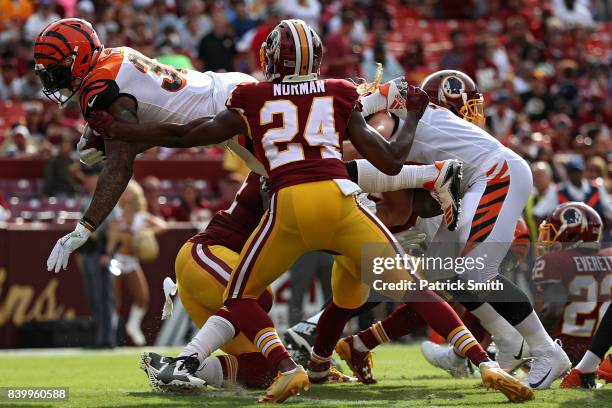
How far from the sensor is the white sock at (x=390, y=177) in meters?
6.82

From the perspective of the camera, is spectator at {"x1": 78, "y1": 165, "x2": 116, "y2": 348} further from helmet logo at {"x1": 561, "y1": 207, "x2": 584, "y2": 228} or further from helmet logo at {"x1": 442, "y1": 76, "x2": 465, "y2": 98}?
helmet logo at {"x1": 561, "y1": 207, "x2": 584, "y2": 228}

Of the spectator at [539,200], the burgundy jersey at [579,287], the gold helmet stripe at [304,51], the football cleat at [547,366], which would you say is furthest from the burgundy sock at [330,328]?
the spectator at [539,200]

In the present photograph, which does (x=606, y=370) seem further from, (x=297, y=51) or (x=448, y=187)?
(x=297, y=51)

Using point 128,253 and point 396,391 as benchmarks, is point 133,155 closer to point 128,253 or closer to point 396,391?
point 396,391

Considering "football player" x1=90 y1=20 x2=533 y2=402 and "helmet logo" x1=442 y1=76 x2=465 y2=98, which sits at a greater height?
"helmet logo" x1=442 y1=76 x2=465 y2=98

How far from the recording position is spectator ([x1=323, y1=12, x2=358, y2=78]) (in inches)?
621

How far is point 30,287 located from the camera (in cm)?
1179

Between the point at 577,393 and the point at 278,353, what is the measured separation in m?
1.69

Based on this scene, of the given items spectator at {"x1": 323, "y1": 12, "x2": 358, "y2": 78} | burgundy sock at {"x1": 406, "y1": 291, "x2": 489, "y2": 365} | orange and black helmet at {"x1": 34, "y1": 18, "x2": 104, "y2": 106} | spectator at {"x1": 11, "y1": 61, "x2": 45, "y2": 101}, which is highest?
spectator at {"x1": 323, "y1": 12, "x2": 358, "y2": 78}

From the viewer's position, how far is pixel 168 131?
6395 mm

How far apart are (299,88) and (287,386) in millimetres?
1502

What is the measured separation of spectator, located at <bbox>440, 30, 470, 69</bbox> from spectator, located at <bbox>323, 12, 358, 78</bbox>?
69.9 inches

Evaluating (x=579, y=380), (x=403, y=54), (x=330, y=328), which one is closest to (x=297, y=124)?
(x=330, y=328)

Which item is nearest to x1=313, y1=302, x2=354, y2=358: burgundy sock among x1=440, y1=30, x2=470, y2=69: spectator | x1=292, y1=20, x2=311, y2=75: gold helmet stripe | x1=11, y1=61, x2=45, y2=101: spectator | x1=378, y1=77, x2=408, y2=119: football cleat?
x1=378, y1=77, x2=408, y2=119: football cleat
